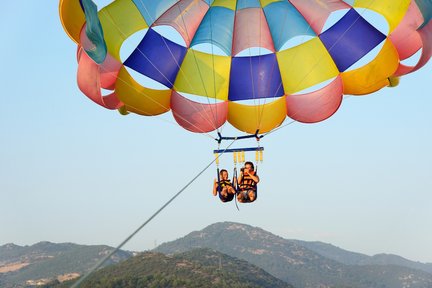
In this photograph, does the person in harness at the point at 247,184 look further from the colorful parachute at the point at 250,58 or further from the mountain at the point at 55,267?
the mountain at the point at 55,267

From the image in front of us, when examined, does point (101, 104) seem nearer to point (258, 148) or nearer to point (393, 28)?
point (258, 148)

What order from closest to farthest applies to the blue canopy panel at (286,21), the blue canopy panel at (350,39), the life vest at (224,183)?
the life vest at (224,183) < the blue canopy panel at (350,39) < the blue canopy panel at (286,21)

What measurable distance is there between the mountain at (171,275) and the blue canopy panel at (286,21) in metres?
66.5

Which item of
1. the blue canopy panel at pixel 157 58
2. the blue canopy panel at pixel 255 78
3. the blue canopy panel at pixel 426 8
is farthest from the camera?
the blue canopy panel at pixel 255 78

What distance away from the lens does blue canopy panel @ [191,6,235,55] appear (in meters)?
12.2

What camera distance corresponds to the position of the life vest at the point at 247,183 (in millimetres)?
10742

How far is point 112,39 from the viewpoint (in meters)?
11.2

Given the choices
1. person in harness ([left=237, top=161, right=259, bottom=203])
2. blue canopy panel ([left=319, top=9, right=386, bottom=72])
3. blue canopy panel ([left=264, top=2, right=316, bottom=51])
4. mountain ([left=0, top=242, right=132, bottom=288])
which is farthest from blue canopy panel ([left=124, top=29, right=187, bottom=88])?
mountain ([left=0, top=242, right=132, bottom=288])

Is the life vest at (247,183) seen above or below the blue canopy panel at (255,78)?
below

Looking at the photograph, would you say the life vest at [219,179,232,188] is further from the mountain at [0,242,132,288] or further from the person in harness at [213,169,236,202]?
the mountain at [0,242,132,288]

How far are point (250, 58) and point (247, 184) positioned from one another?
3.94 m

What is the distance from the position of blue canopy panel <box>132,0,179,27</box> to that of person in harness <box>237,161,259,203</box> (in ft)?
14.0

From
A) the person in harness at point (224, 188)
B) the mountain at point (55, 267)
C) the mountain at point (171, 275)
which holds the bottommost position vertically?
the person in harness at point (224, 188)

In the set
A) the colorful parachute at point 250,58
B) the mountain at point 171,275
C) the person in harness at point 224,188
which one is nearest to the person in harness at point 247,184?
the person in harness at point 224,188
